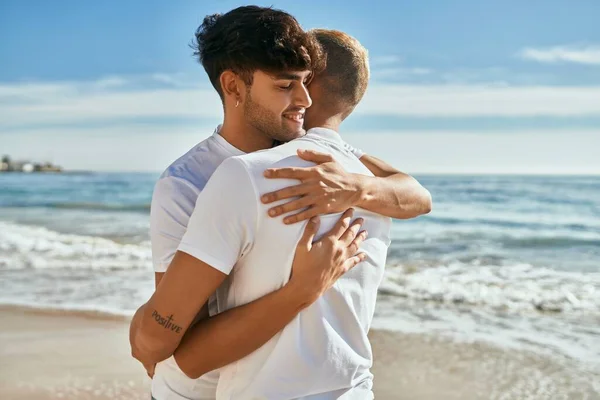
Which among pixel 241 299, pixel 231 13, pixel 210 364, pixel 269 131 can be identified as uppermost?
pixel 231 13

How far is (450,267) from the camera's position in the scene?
35.8 feet

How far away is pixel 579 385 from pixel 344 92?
4080 mm

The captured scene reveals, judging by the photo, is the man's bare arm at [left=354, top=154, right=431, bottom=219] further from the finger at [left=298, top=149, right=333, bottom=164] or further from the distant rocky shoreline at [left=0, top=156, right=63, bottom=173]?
the distant rocky shoreline at [left=0, top=156, right=63, bottom=173]

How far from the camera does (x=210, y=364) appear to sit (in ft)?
6.22

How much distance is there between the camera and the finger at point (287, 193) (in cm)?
176

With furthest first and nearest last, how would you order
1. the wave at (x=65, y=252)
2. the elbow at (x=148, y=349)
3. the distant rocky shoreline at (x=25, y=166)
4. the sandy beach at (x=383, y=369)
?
the distant rocky shoreline at (x=25, y=166)
the wave at (x=65, y=252)
the sandy beach at (x=383, y=369)
the elbow at (x=148, y=349)

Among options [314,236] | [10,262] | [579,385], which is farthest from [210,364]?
[10,262]

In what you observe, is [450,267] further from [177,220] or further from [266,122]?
[177,220]

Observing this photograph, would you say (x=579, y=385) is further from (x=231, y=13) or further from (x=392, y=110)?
(x=392, y=110)

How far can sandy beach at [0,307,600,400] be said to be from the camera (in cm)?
522

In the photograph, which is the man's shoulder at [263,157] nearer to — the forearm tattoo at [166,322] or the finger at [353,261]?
the finger at [353,261]

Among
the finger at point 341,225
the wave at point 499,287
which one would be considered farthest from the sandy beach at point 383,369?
the finger at point 341,225

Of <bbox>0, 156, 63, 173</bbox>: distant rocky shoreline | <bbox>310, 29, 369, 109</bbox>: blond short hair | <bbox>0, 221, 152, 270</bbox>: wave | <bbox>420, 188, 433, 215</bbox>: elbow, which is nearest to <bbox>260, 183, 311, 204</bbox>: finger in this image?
<bbox>310, 29, 369, 109</bbox>: blond short hair

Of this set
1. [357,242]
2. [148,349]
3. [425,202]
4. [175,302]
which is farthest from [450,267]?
[175,302]
